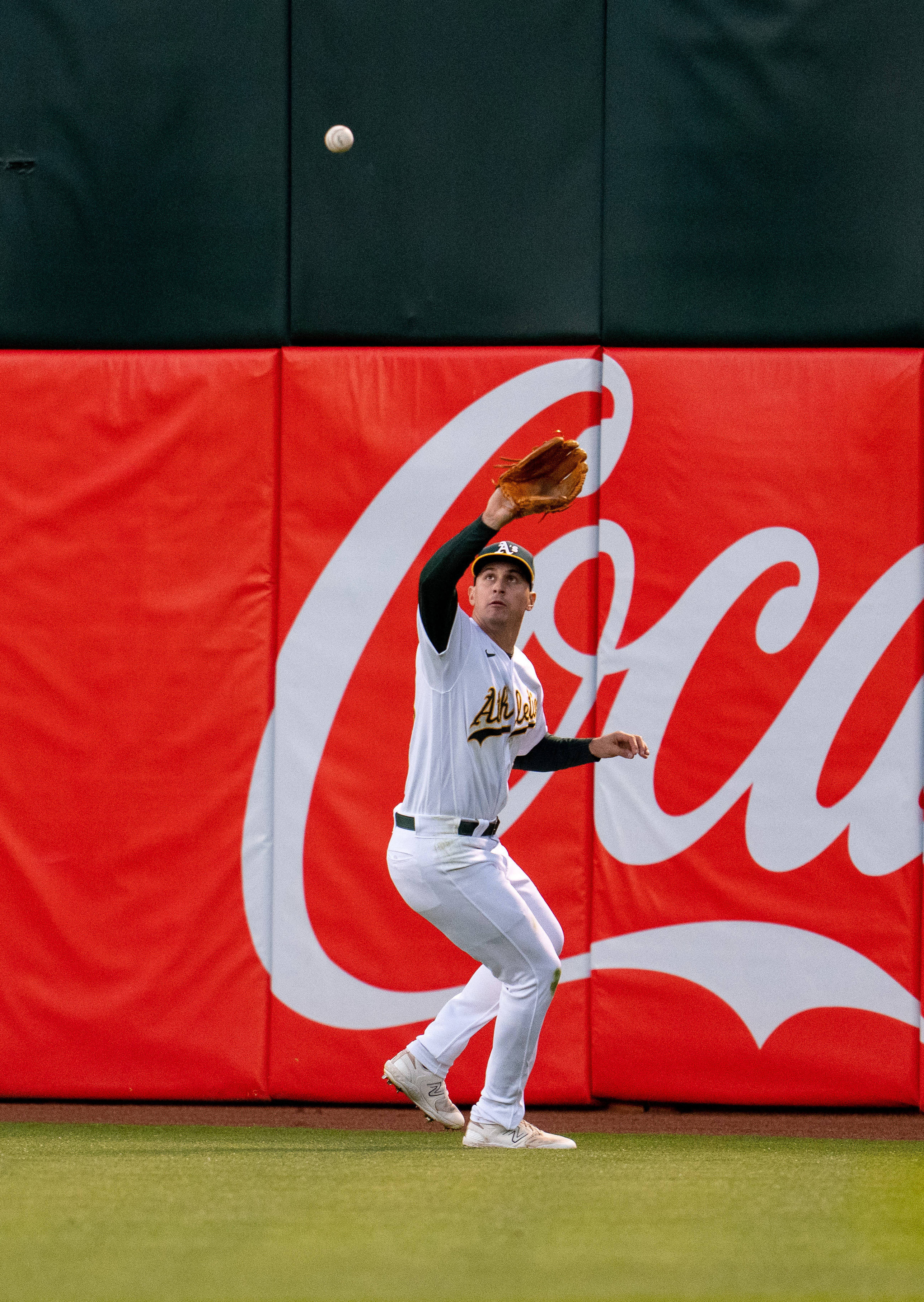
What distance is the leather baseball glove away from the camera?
384 centimetres

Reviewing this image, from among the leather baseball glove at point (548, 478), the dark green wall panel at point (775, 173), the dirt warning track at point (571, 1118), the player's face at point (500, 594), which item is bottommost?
the dirt warning track at point (571, 1118)

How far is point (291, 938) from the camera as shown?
525 cm

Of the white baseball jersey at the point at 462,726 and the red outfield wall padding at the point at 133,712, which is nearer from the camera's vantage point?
the white baseball jersey at the point at 462,726

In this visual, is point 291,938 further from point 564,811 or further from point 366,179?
point 366,179

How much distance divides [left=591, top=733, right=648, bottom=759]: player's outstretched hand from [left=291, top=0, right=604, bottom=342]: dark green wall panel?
190cm

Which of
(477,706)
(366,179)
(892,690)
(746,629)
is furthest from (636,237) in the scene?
(477,706)

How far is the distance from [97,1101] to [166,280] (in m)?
3.15

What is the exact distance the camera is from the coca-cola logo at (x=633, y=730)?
5.10m

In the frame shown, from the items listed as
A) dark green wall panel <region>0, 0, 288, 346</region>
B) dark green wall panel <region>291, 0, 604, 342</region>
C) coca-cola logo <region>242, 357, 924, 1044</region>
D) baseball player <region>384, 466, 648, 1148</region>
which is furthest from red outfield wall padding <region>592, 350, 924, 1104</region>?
dark green wall panel <region>0, 0, 288, 346</region>

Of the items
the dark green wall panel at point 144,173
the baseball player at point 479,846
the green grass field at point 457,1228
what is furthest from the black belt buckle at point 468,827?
the dark green wall panel at point 144,173

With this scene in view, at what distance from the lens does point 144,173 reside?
545 centimetres

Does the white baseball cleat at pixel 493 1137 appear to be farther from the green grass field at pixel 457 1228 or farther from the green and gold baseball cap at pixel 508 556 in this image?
the green and gold baseball cap at pixel 508 556

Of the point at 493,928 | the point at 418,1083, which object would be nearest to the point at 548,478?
the point at 493,928

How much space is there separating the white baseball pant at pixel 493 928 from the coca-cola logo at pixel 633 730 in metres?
1.26
